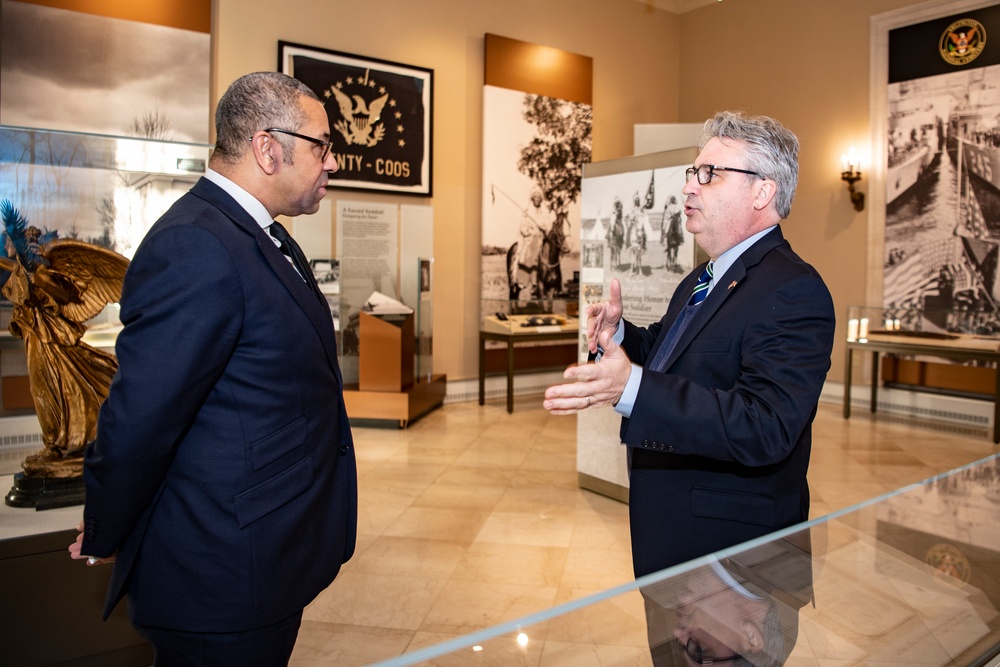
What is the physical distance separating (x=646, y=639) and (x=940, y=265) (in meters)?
8.66

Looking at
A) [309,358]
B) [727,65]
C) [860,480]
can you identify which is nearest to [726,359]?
[309,358]

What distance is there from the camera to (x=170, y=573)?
5.14 ft

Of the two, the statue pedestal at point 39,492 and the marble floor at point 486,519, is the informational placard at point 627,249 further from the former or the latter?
the statue pedestal at point 39,492

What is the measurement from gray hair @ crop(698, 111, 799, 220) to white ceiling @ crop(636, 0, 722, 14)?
1029 cm

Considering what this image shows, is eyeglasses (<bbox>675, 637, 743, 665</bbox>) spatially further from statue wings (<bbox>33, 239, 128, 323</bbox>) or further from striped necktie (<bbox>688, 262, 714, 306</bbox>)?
statue wings (<bbox>33, 239, 128, 323</bbox>)

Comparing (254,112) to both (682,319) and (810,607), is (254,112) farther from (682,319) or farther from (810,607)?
(810,607)

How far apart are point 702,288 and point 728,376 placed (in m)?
0.36

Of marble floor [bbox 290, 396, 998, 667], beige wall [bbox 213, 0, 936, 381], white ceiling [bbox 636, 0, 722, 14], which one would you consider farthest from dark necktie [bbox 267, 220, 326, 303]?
white ceiling [bbox 636, 0, 722, 14]

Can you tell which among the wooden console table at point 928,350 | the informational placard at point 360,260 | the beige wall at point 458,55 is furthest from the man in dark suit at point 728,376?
the beige wall at point 458,55

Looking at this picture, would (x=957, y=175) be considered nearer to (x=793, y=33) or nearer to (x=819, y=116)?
(x=819, y=116)

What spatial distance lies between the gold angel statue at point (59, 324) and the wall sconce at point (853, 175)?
332 inches

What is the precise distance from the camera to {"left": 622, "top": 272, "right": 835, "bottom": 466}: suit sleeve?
153 centimetres

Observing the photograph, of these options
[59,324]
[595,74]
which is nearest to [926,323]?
[595,74]

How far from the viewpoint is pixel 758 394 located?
158cm
